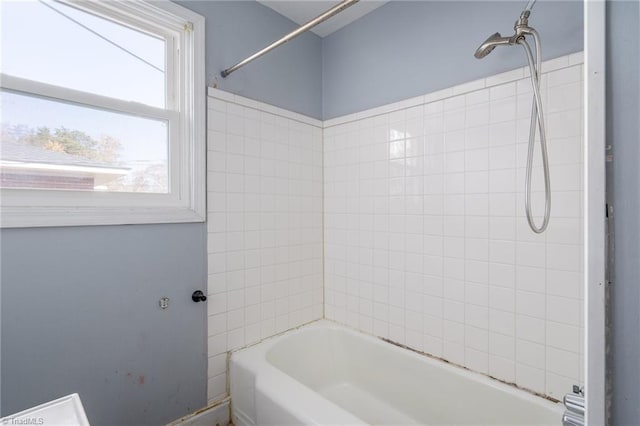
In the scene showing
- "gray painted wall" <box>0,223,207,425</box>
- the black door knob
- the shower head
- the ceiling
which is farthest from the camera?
the ceiling

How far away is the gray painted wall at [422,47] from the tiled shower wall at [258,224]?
43 cm

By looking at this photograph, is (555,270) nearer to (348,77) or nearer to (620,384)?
(620,384)

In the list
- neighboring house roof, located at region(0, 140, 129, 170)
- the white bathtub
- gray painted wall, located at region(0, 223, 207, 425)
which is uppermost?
neighboring house roof, located at region(0, 140, 129, 170)

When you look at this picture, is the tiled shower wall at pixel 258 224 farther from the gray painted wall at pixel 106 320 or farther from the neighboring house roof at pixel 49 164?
the neighboring house roof at pixel 49 164

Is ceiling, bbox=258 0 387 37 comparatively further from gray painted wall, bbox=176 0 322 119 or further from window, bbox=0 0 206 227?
window, bbox=0 0 206 227

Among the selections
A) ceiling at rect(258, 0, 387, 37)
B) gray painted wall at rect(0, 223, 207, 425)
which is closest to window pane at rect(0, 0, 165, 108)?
gray painted wall at rect(0, 223, 207, 425)

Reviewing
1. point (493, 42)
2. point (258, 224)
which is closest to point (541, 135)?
point (493, 42)

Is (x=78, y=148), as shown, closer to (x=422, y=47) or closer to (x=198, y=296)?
(x=198, y=296)

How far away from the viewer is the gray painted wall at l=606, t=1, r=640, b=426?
443 mm

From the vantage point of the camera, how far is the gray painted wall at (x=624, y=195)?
0.44m

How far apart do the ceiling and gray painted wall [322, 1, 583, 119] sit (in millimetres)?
56

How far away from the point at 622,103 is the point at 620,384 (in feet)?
1.38

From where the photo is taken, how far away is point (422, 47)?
70.0 inches

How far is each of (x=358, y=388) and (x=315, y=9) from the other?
8.13ft
